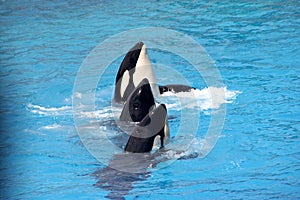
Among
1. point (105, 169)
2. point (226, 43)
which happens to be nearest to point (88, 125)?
point (105, 169)

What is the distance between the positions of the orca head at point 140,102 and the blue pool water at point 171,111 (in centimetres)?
68

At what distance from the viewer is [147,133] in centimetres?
698

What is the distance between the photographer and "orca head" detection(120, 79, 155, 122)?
7453mm

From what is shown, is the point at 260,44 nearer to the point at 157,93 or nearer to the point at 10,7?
the point at 157,93

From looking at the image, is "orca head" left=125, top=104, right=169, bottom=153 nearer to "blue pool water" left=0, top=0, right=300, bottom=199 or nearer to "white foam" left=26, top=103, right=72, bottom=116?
"blue pool water" left=0, top=0, right=300, bottom=199

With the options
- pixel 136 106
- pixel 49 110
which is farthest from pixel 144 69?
pixel 136 106

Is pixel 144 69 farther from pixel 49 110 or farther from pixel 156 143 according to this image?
pixel 156 143

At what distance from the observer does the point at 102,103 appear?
9.62m

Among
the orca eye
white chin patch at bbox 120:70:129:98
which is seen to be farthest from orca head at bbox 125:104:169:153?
white chin patch at bbox 120:70:129:98

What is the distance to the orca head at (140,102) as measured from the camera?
7453 millimetres

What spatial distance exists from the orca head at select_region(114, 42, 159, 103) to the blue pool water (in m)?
0.41

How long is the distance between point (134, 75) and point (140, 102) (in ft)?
5.94

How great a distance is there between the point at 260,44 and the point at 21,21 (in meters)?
5.51

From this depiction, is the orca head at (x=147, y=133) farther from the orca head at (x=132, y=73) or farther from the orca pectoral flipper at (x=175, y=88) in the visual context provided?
the orca pectoral flipper at (x=175, y=88)
